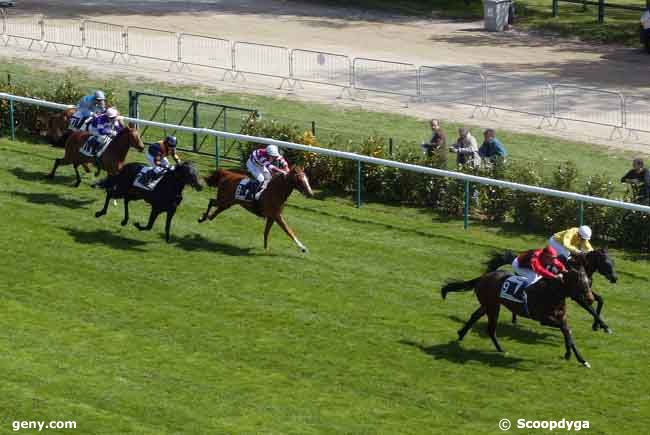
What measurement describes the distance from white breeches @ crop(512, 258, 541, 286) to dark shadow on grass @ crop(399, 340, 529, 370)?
3.03 feet

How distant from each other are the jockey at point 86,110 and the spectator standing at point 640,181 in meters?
8.56

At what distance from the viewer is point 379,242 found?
20.4 metres

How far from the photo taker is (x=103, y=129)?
2162 cm

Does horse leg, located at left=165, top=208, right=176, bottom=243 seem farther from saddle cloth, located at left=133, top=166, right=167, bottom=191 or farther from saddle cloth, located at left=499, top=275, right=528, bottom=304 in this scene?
saddle cloth, located at left=499, top=275, right=528, bottom=304

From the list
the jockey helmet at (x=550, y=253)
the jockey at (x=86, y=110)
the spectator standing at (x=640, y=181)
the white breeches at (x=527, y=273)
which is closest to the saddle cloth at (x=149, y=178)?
the jockey at (x=86, y=110)

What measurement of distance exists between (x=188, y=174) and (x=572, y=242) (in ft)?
18.2

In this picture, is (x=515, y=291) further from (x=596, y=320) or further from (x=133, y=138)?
(x=133, y=138)

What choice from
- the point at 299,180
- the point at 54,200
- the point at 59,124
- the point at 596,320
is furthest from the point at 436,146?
the point at 596,320

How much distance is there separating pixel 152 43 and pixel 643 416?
2350 cm

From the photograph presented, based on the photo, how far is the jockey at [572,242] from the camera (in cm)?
1638

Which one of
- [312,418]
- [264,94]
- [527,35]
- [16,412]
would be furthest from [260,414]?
[527,35]

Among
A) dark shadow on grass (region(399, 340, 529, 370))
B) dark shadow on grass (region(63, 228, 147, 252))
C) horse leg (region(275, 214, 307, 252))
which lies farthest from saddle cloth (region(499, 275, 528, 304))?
dark shadow on grass (region(63, 228, 147, 252))

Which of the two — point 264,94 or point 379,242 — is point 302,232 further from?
A: point 264,94

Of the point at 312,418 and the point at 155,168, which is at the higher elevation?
the point at 155,168
